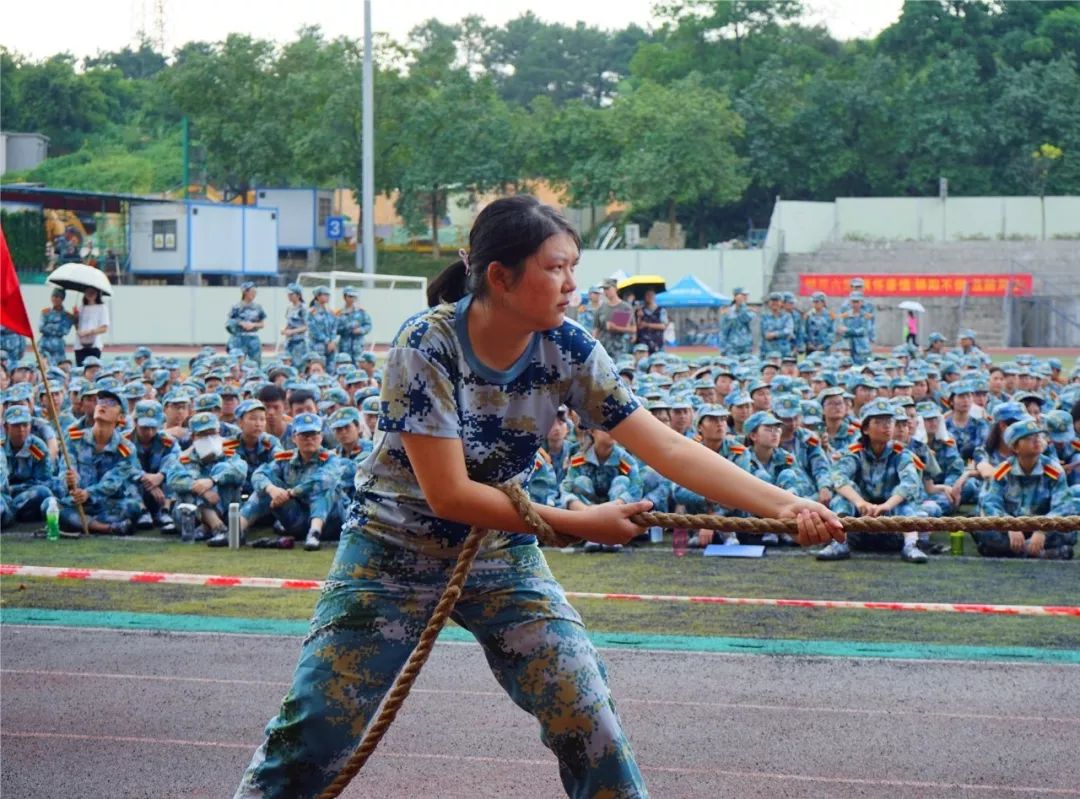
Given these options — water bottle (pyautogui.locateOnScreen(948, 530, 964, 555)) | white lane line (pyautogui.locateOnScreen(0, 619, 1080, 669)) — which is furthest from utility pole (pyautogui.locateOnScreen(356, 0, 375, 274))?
white lane line (pyautogui.locateOnScreen(0, 619, 1080, 669))

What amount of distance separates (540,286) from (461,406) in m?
0.33

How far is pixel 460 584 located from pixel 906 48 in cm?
5343

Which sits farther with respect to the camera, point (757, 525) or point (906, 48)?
point (906, 48)

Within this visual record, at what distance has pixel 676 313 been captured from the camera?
121 feet

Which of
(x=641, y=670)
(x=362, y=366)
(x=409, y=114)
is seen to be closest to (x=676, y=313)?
(x=409, y=114)

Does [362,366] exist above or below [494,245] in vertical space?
below

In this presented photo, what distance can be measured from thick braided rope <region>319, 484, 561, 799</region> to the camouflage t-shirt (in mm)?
110

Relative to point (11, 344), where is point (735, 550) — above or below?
below

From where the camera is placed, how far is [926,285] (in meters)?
38.7

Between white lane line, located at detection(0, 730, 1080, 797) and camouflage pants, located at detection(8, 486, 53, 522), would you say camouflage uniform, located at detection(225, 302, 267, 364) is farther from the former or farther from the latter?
white lane line, located at detection(0, 730, 1080, 797)

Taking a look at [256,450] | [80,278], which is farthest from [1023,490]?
[80,278]

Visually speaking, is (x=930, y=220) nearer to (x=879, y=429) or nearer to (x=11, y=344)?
(x=11, y=344)

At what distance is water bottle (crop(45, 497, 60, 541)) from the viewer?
1131 centimetres

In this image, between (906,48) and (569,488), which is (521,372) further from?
(906,48)
